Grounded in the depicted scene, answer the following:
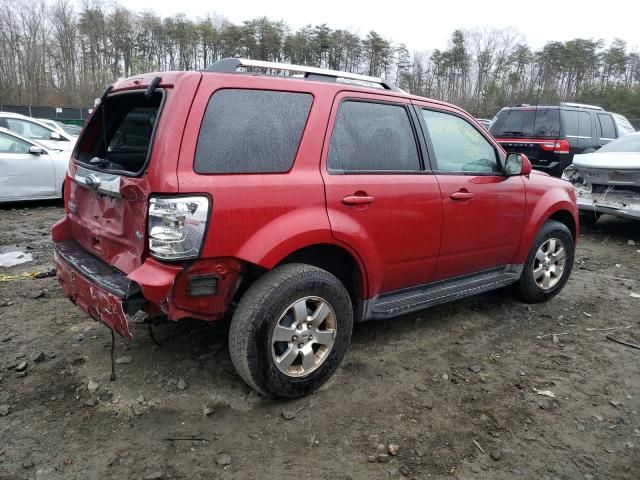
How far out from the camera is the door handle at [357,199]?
3026 millimetres

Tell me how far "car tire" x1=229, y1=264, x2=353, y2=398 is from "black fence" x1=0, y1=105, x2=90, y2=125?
116ft

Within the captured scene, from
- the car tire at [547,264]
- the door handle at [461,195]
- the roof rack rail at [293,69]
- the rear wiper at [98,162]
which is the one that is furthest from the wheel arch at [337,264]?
the car tire at [547,264]

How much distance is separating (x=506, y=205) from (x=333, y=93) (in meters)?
1.85

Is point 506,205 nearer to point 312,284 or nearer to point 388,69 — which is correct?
point 312,284

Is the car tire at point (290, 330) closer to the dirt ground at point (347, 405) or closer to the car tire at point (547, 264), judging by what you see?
the dirt ground at point (347, 405)

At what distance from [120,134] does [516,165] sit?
10.00 feet

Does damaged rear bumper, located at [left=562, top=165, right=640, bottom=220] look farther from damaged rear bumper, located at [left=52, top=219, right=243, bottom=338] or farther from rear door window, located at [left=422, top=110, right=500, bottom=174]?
damaged rear bumper, located at [left=52, top=219, right=243, bottom=338]

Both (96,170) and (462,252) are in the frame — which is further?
(462,252)

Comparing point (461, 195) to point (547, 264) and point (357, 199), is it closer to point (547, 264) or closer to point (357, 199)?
point (357, 199)

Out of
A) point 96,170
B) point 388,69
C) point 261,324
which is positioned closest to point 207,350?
point 261,324

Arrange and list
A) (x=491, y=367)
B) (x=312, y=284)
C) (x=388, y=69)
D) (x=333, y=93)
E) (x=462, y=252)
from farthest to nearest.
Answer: (x=388, y=69), (x=462, y=252), (x=491, y=367), (x=333, y=93), (x=312, y=284)

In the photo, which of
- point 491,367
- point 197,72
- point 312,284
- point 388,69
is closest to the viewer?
point 197,72

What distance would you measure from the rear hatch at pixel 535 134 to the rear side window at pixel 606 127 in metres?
1.72

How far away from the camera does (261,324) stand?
2.69m
